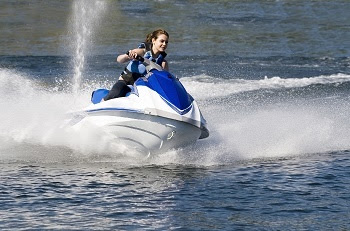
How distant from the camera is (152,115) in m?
11.7

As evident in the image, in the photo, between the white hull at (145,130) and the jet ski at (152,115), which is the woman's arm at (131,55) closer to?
the jet ski at (152,115)

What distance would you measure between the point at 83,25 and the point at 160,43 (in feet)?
71.4

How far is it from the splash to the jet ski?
11.4 meters

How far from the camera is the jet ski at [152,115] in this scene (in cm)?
1174

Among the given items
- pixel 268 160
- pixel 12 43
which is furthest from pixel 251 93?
pixel 12 43

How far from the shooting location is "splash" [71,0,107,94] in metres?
27.3

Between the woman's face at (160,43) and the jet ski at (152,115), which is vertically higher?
the woman's face at (160,43)

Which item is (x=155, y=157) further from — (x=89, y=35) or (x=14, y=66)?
(x=89, y=35)

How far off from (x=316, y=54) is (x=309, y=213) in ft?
63.6

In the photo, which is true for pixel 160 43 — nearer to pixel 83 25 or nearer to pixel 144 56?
pixel 144 56

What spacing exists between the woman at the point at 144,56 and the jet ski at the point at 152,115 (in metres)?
0.15

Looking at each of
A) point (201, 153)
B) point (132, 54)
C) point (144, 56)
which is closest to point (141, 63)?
point (144, 56)

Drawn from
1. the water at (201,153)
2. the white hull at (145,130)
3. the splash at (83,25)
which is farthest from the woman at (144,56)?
the splash at (83,25)

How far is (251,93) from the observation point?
19.4 meters
